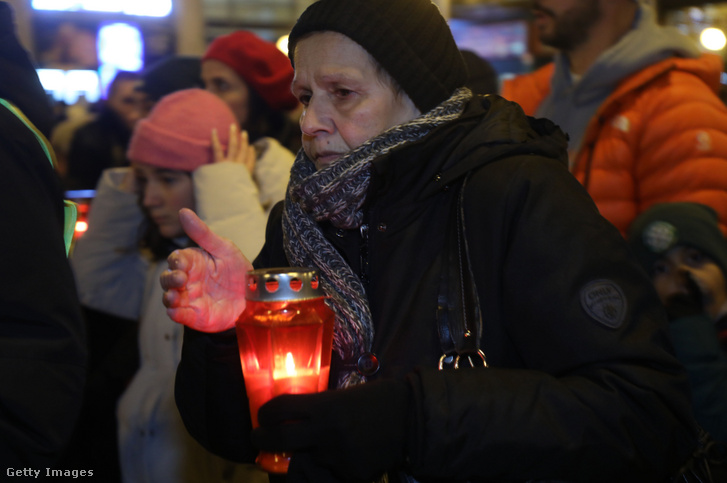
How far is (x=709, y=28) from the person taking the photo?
6789 millimetres

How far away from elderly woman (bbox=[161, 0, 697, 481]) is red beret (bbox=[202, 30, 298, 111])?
69.8 inches

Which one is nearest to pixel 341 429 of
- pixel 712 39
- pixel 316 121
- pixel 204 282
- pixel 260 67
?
pixel 204 282

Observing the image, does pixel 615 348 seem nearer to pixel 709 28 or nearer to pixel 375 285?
pixel 375 285

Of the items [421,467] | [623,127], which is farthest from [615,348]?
[623,127]

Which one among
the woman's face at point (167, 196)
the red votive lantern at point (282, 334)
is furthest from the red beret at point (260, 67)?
the red votive lantern at point (282, 334)

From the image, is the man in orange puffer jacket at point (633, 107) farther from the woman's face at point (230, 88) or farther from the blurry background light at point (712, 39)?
the blurry background light at point (712, 39)

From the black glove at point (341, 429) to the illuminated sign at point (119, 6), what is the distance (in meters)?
9.66

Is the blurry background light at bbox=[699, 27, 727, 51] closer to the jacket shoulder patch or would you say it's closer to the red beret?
the red beret

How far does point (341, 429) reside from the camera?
106 centimetres

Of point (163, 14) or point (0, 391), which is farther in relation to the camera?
point (163, 14)

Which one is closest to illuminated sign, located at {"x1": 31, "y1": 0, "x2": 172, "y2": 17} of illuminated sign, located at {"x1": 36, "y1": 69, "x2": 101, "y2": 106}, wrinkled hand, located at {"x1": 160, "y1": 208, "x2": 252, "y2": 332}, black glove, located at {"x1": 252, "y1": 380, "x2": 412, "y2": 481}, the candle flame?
illuminated sign, located at {"x1": 36, "y1": 69, "x2": 101, "y2": 106}

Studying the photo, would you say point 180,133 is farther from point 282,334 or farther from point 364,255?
point 282,334

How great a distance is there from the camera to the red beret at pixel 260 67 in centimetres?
337

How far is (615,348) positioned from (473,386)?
10.2 inches
